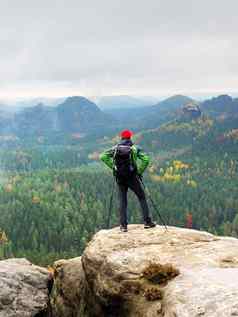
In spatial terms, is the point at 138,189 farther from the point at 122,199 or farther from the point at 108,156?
the point at 108,156

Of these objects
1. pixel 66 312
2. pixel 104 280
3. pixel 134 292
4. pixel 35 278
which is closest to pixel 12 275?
pixel 35 278

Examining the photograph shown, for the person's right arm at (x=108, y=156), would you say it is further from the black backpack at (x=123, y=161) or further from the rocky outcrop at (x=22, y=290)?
the rocky outcrop at (x=22, y=290)

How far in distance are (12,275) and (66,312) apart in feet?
14.9

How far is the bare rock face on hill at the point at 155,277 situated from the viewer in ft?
60.7

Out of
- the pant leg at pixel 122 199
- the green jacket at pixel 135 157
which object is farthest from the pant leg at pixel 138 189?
the green jacket at pixel 135 157

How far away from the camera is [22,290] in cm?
3020

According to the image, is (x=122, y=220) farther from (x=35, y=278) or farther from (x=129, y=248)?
(x=35, y=278)

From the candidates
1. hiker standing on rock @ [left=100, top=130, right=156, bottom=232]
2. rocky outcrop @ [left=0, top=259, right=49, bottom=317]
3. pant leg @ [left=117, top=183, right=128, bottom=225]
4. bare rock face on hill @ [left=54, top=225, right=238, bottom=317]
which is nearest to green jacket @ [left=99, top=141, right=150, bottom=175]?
hiker standing on rock @ [left=100, top=130, right=156, bottom=232]

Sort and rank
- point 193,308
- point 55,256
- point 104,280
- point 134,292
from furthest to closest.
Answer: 1. point 55,256
2. point 104,280
3. point 134,292
4. point 193,308

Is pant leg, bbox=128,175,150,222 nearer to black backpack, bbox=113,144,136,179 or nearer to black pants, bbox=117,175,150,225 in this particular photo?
black pants, bbox=117,175,150,225

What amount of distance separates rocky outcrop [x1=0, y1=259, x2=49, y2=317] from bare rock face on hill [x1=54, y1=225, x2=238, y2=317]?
173 cm

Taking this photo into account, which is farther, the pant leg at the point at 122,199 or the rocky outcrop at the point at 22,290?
the pant leg at the point at 122,199

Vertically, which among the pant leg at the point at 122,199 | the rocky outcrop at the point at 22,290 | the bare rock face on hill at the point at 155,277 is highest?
the pant leg at the point at 122,199

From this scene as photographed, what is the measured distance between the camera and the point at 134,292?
2344cm
